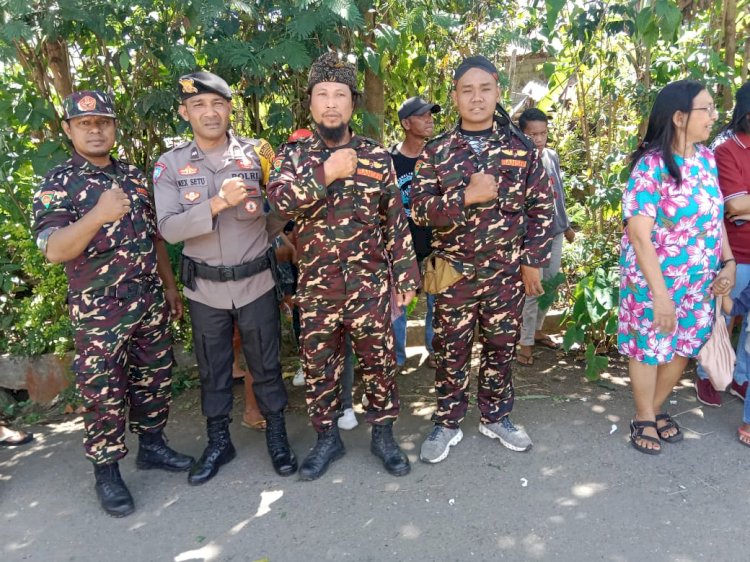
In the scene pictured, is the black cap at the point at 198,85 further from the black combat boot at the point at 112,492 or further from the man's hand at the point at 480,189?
the black combat boot at the point at 112,492

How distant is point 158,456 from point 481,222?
7.20 ft

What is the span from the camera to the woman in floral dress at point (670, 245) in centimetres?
291

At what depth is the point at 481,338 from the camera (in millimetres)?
3215

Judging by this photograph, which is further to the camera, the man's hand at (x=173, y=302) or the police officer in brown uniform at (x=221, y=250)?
the man's hand at (x=173, y=302)

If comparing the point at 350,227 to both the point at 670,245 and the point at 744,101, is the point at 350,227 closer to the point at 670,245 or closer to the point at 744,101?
the point at 670,245

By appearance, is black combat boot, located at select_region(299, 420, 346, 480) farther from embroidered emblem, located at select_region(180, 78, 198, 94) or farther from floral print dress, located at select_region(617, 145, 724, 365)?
embroidered emblem, located at select_region(180, 78, 198, 94)

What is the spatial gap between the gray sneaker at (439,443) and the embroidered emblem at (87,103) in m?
2.44

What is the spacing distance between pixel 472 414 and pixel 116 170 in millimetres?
2523

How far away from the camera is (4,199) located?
12.3ft

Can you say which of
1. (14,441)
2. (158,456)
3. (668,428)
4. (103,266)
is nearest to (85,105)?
(103,266)

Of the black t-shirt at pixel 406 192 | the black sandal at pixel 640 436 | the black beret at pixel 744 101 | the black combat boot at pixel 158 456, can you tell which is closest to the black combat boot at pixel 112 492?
the black combat boot at pixel 158 456

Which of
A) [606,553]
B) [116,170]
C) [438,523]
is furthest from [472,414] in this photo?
[116,170]

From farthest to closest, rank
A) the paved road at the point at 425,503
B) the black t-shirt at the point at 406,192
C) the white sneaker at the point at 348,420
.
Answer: the black t-shirt at the point at 406,192, the white sneaker at the point at 348,420, the paved road at the point at 425,503

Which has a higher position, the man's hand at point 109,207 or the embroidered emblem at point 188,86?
the embroidered emblem at point 188,86
